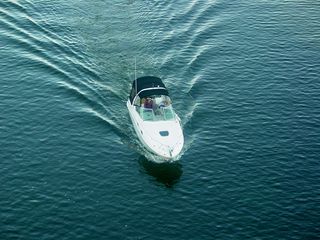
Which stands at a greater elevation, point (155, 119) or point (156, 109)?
point (156, 109)

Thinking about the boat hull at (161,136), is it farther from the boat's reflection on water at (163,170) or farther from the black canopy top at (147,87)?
the black canopy top at (147,87)

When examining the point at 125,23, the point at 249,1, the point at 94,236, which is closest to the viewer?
the point at 94,236

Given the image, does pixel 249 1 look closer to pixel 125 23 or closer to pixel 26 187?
pixel 125 23

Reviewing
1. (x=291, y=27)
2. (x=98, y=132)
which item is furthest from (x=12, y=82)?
(x=291, y=27)

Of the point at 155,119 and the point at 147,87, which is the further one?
the point at 147,87

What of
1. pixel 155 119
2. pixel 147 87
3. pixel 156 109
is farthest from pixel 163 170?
pixel 147 87

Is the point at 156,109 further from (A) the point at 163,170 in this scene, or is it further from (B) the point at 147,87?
(A) the point at 163,170
